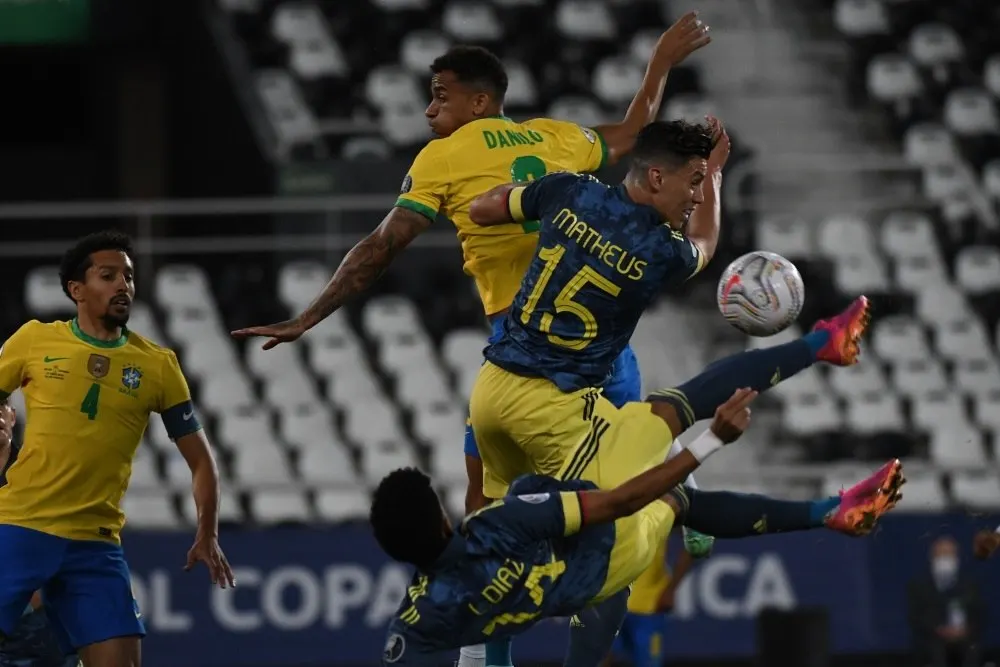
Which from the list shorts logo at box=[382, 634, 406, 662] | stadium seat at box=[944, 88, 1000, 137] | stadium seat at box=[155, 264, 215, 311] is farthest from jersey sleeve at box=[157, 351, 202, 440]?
stadium seat at box=[944, 88, 1000, 137]

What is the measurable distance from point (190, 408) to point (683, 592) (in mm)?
6579

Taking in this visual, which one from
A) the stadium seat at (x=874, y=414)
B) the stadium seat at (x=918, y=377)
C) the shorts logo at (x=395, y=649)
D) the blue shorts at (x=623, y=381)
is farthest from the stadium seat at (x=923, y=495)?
the shorts logo at (x=395, y=649)

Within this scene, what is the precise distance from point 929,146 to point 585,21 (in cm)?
349

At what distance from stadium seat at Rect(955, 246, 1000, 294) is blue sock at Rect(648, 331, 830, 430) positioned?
29.4 ft

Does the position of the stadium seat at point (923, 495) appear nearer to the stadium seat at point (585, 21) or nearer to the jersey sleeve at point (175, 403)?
the stadium seat at point (585, 21)

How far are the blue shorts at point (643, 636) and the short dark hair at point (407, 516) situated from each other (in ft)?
16.3

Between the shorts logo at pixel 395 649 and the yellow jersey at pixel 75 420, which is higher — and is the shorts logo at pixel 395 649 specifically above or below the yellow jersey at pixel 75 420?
below

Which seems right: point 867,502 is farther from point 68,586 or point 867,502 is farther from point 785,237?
point 785,237

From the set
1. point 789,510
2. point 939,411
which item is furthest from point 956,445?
point 789,510

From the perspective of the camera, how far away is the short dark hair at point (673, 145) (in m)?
7.48

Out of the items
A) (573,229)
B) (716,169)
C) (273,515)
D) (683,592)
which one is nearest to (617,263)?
(573,229)

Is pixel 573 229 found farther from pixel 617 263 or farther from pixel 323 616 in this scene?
pixel 323 616

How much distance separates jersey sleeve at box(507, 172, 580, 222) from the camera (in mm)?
7535

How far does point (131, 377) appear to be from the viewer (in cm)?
808
